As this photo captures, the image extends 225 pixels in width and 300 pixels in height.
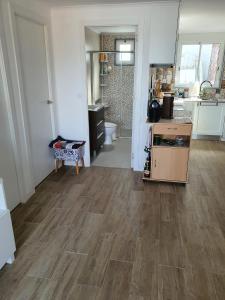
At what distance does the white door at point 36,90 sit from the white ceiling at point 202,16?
1.86 metres

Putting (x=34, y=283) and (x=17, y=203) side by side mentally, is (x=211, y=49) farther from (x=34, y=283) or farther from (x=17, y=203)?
(x=34, y=283)

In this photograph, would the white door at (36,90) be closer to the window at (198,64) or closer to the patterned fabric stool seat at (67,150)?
the patterned fabric stool seat at (67,150)

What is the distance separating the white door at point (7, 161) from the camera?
242 centimetres

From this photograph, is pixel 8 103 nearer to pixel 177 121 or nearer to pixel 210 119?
pixel 177 121

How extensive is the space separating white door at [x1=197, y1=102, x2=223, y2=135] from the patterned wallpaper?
1576 mm

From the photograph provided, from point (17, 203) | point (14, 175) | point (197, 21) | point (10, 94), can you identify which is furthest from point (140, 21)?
point (17, 203)

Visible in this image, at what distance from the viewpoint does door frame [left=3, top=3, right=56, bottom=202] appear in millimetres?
2396

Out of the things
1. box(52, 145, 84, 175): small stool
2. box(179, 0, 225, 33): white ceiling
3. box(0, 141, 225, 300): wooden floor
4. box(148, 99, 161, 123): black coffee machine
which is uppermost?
box(179, 0, 225, 33): white ceiling

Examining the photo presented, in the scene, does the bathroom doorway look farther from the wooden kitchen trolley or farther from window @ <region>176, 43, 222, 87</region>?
window @ <region>176, 43, 222, 87</region>

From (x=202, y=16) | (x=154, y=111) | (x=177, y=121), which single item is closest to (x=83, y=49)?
(x=154, y=111)

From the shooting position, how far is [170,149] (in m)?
3.06

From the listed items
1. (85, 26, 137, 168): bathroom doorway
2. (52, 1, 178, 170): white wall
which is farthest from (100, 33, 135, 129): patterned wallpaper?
(52, 1, 178, 170): white wall

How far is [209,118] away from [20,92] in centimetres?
392

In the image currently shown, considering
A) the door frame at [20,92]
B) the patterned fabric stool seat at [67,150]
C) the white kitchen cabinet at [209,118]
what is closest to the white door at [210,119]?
the white kitchen cabinet at [209,118]
